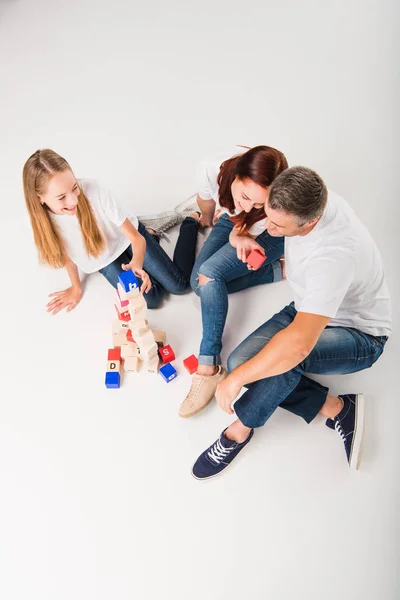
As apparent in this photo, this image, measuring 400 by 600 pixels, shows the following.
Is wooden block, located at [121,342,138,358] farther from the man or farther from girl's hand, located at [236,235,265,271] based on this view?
girl's hand, located at [236,235,265,271]

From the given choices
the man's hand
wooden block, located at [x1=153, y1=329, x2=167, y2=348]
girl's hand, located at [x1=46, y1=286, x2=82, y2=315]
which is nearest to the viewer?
the man's hand

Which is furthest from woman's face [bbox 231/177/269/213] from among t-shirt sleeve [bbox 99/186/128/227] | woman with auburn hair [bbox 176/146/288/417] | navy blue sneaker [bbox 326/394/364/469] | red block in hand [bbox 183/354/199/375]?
Answer: navy blue sneaker [bbox 326/394/364/469]

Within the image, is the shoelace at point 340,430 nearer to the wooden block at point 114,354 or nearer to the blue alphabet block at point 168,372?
the blue alphabet block at point 168,372

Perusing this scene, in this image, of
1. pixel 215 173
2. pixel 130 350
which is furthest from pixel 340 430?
pixel 215 173

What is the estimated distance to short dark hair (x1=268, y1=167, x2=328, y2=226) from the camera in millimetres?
1321

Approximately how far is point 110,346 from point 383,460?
3.94 ft

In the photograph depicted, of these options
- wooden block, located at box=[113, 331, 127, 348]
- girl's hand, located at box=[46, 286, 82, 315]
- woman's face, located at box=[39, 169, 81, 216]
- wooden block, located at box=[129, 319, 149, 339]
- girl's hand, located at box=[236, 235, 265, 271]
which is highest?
woman's face, located at box=[39, 169, 81, 216]

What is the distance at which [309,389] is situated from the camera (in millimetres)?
1790

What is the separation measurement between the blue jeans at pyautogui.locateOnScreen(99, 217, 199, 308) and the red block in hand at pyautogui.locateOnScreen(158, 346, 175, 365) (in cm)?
26

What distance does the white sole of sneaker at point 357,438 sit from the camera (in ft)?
5.64

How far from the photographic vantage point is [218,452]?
1738mm

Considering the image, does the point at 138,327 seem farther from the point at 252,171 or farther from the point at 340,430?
the point at 340,430

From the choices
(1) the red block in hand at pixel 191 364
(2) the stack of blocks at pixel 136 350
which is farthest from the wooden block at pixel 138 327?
(1) the red block in hand at pixel 191 364

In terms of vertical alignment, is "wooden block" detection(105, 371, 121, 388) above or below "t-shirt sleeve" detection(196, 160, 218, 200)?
below
